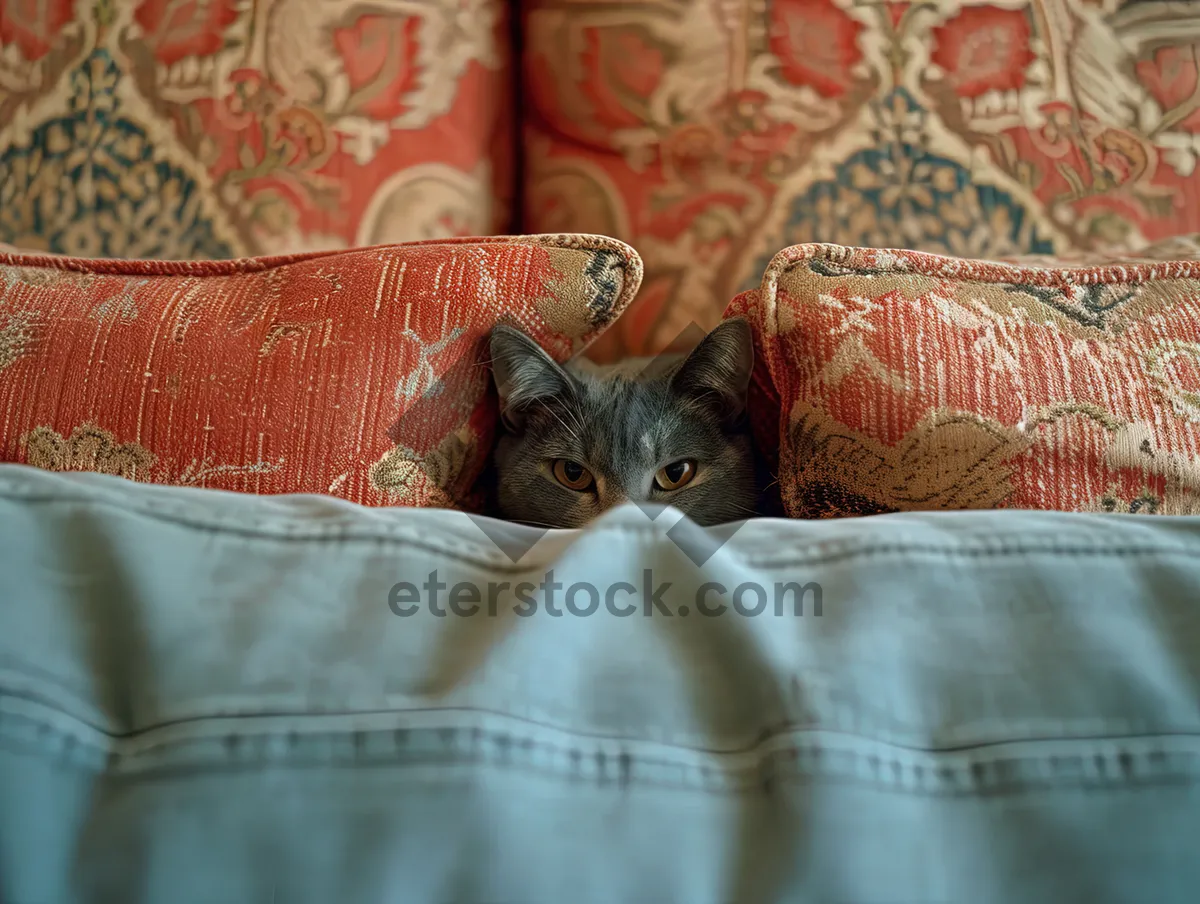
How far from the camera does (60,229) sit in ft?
3.59

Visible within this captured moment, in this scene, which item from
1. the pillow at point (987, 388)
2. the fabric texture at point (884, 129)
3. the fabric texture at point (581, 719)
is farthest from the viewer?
the fabric texture at point (884, 129)

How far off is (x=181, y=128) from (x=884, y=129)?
974mm

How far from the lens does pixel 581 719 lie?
0.35 metres

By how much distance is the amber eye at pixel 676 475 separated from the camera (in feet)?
3.25

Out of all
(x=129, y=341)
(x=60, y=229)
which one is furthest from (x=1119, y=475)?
(x=60, y=229)

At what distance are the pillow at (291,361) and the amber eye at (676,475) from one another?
25 cm

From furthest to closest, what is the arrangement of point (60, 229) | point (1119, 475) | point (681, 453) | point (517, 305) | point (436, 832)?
point (60, 229) < point (681, 453) < point (517, 305) < point (1119, 475) < point (436, 832)

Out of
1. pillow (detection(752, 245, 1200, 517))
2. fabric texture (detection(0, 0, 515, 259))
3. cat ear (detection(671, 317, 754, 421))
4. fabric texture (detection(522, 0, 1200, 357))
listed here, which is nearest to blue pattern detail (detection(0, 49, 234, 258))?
fabric texture (detection(0, 0, 515, 259))

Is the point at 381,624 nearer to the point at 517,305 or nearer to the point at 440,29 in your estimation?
the point at 517,305

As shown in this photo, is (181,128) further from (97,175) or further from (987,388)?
(987,388)

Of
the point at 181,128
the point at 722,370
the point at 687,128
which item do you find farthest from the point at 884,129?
the point at 181,128

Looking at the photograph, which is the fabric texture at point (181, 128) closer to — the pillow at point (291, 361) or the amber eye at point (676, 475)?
the pillow at point (291, 361)

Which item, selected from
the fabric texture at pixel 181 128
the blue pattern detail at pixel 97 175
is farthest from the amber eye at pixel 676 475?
the blue pattern detail at pixel 97 175

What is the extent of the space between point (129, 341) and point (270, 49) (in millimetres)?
571
